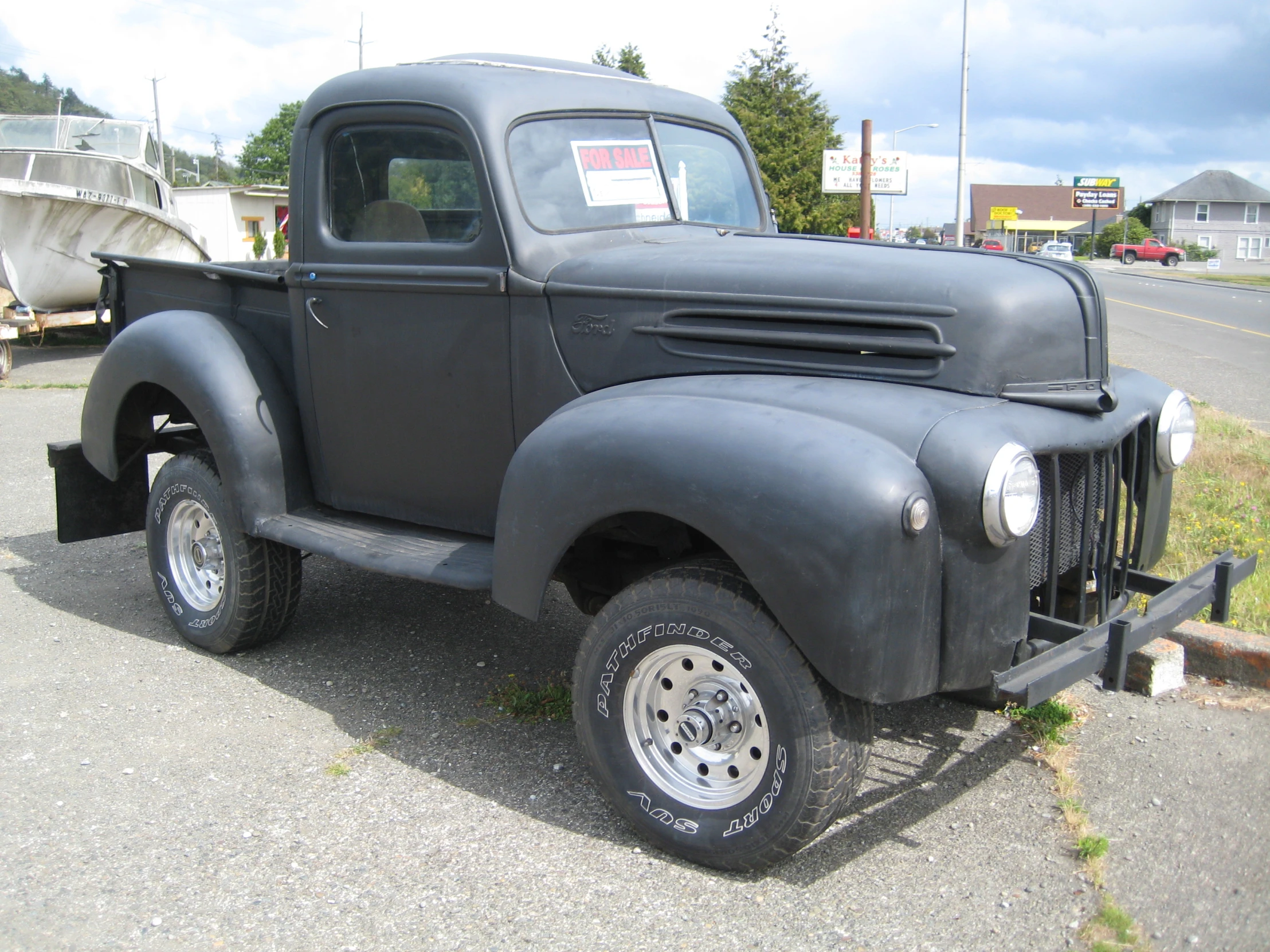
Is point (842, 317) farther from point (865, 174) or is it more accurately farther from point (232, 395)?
point (865, 174)

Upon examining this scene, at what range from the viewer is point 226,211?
3388cm

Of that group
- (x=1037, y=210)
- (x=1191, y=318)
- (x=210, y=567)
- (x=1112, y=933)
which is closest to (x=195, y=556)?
(x=210, y=567)

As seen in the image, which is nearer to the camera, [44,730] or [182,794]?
[182,794]

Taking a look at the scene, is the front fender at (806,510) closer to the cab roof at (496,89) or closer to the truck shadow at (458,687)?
the truck shadow at (458,687)

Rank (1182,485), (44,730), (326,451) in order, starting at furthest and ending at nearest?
(1182,485), (326,451), (44,730)

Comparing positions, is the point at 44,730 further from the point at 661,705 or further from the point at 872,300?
the point at 872,300

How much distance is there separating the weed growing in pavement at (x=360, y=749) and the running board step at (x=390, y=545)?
53cm

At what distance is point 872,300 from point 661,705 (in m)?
1.23

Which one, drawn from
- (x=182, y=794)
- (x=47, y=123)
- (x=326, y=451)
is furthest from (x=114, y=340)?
(x=47, y=123)

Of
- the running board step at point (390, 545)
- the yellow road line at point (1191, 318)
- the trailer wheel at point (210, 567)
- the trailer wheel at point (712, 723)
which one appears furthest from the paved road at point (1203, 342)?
the trailer wheel at point (210, 567)

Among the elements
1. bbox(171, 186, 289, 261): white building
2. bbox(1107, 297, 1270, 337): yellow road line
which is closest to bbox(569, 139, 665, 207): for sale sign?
bbox(1107, 297, 1270, 337): yellow road line

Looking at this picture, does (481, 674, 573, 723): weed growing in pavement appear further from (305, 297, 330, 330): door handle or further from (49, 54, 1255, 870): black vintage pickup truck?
(305, 297, 330, 330): door handle

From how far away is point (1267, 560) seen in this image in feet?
15.2

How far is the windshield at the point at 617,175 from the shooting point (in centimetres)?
358
